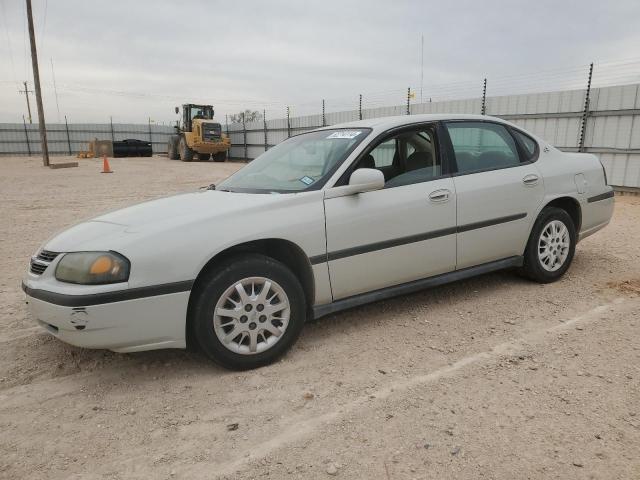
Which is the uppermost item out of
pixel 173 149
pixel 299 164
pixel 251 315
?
pixel 299 164

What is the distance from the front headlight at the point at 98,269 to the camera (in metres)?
2.51

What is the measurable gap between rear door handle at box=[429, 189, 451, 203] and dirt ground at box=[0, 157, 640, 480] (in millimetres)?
881

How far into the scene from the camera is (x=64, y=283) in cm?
258

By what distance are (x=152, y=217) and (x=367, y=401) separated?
165 cm

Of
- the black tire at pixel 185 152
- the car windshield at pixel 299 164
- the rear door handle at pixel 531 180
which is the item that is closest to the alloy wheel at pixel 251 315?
the car windshield at pixel 299 164

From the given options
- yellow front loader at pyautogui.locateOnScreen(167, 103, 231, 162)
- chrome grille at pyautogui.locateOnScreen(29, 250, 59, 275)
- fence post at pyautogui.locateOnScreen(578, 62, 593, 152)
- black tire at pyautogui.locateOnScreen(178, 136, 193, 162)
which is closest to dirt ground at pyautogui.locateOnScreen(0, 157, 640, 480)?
chrome grille at pyautogui.locateOnScreen(29, 250, 59, 275)

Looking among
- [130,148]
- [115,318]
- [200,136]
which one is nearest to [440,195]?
[115,318]

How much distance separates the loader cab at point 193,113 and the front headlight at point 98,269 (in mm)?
26092

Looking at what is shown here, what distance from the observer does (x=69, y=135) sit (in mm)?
38500

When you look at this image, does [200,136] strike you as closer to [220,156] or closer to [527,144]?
[220,156]

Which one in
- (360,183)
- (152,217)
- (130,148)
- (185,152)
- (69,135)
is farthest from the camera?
(69,135)

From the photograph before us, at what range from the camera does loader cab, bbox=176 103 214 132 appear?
89.5 ft

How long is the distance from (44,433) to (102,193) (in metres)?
10.9

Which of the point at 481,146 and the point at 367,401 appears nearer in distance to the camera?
the point at 367,401
